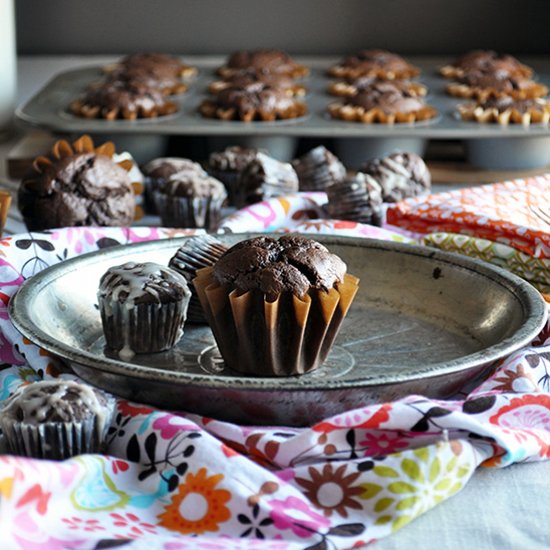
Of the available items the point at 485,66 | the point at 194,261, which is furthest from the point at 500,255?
the point at 485,66

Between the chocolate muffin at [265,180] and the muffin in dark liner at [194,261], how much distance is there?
0.47m

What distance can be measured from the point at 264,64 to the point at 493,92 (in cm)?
62

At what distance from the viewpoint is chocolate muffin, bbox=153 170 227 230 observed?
1605mm

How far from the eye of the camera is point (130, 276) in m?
1.07

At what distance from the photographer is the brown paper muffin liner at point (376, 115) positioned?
2.26 metres

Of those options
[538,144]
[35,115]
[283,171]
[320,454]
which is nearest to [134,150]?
[35,115]

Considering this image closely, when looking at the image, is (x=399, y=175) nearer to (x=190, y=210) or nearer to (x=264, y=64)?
(x=190, y=210)

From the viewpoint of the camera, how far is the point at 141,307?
105 cm

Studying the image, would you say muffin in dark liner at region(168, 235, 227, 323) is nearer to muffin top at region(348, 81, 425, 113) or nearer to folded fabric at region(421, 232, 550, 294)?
folded fabric at region(421, 232, 550, 294)

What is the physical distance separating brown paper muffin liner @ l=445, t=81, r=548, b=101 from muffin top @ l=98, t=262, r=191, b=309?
5.26 ft

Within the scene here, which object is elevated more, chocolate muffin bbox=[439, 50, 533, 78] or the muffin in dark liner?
the muffin in dark liner

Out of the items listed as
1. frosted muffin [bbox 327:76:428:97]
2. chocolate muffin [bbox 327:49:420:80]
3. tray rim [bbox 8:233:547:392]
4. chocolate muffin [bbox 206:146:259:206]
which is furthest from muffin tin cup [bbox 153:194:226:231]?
chocolate muffin [bbox 327:49:420:80]

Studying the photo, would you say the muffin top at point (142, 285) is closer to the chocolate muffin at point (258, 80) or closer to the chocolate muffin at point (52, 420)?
the chocolate muffin at point (52, 420)

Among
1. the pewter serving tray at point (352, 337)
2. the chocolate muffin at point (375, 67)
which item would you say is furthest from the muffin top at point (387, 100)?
the pewter serving tray at point (352, 337)
